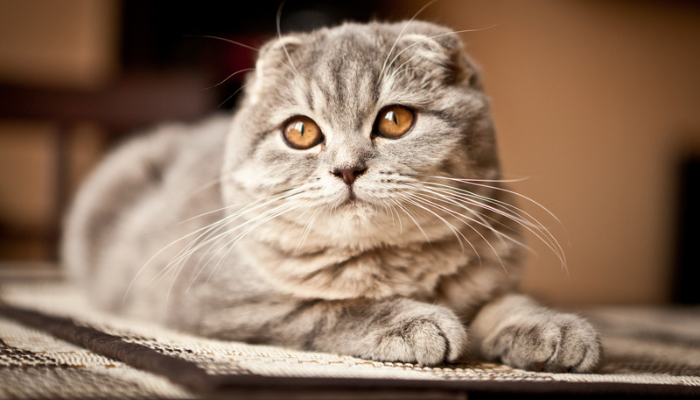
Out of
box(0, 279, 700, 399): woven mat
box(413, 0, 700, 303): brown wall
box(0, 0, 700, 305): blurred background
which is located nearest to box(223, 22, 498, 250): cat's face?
box(0, 279, 700, 399): woven mat

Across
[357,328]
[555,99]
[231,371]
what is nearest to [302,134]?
[357,328]

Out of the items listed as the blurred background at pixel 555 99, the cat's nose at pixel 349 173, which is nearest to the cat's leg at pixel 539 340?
the cat's nose at pixel 349 173

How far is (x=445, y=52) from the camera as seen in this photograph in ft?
4.01

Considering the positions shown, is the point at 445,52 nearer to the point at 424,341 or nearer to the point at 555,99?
the point at 424,341

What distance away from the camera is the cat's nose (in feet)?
3.42

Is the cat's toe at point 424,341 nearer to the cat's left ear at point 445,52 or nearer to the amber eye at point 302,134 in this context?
the amber eye at point 302,134

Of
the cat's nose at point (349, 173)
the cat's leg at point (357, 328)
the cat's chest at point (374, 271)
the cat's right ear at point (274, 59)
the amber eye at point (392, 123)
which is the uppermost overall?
the cat's right ear at point (274, 59)

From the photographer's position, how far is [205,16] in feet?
11.7

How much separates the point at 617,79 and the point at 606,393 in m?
4.08

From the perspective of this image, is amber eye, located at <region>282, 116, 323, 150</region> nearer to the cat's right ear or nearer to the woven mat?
the cat's right ear

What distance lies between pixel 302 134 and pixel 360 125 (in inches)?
5.3

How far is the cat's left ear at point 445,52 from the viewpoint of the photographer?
1218 mm

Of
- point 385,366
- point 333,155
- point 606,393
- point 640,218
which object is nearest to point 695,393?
point 606,393

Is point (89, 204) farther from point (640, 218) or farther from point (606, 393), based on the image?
point (640, 218)
